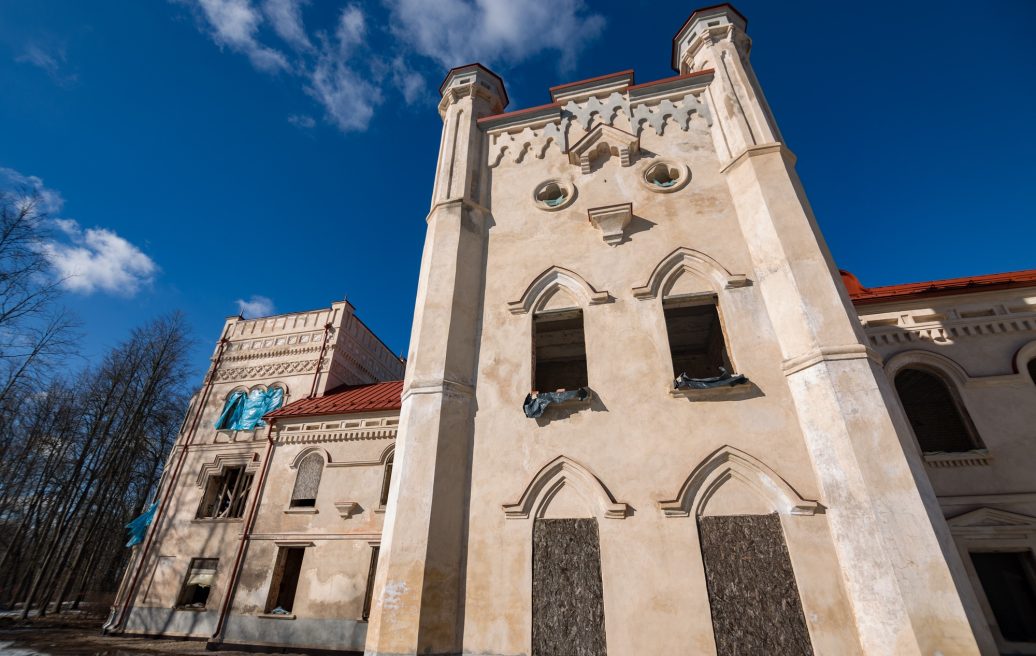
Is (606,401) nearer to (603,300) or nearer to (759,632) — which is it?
(603,300)

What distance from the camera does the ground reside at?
38.7 feet

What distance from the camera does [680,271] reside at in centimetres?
812

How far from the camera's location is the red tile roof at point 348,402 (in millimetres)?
15137

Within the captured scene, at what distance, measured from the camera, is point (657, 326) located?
7.67 metres

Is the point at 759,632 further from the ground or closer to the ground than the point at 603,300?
closer to the ground

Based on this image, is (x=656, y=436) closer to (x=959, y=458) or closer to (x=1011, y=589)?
(x=959, y=458)

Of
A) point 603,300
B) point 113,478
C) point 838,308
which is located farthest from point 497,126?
point 113,478

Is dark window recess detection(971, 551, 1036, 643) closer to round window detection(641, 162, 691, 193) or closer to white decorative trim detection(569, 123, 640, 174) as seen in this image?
round window detection(641, 162, 691, 193)

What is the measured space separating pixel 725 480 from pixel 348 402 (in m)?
13.3

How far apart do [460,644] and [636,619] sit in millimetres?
2368

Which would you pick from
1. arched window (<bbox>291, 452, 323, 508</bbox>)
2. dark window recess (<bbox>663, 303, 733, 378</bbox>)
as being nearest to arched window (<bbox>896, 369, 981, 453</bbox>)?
dark window recess (<bbox>663, 303, 733, 378</bbox>)

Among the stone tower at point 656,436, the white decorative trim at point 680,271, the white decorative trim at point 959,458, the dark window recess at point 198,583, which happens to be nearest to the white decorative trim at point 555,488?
the stone tower at point 656,436

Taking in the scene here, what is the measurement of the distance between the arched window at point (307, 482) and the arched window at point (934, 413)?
52.2 feet

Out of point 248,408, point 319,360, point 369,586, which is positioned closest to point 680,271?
point 369,586
